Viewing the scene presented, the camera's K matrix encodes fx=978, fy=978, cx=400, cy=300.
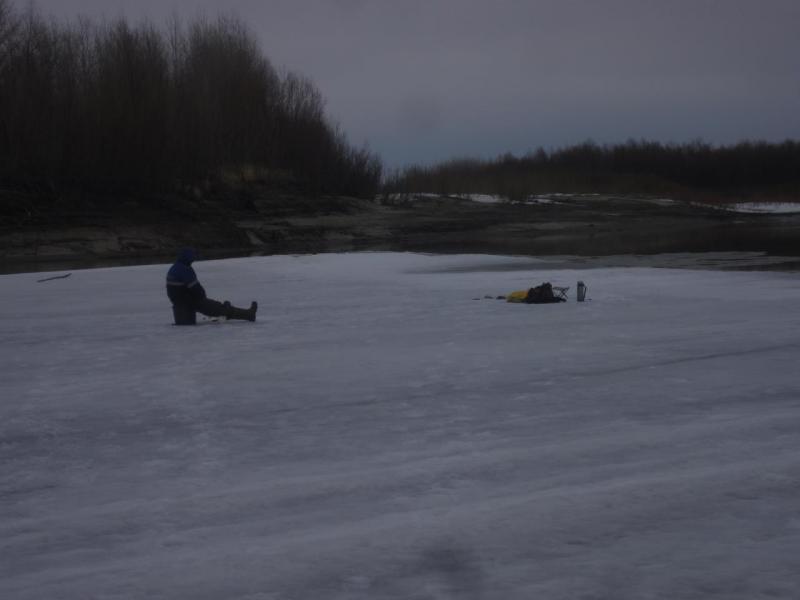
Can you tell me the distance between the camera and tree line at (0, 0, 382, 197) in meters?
38.8

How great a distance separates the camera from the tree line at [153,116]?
3878 centimetres

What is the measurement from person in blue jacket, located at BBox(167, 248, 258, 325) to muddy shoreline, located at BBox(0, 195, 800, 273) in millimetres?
12321

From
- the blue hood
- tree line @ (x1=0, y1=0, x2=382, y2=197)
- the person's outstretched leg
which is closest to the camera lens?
the blue hood

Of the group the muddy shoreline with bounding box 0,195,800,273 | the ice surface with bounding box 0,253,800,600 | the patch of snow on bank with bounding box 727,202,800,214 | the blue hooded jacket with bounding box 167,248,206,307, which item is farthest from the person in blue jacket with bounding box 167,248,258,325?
the patch of snow on bank with bounding box 727,202,800,214

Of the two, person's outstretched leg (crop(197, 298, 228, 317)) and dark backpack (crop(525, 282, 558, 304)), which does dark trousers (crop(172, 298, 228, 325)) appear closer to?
person's outstretched leg (crop(197, 298, 228, 317))

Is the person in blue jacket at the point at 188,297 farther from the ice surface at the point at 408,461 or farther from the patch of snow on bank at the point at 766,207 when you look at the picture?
the patch of snow on bank at the point at 766,207

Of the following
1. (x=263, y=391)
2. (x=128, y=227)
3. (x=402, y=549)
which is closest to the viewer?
(x=402, y=549)

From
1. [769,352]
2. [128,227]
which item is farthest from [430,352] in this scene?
[128,227]

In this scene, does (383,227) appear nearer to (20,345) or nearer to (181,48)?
(181,48)

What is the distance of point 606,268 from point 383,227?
21.7 meters

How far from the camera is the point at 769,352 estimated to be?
29.2 ft

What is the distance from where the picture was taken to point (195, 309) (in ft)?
39.4

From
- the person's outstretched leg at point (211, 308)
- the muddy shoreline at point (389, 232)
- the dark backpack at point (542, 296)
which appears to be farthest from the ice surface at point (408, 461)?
the muddy shoreline at point (389, 232)

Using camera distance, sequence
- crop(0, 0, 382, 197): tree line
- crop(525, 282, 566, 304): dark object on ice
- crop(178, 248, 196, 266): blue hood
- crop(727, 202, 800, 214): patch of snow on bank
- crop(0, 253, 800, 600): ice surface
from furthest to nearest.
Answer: crop(727, 202, 800, 214): patch of snow on bank
crop(0, 0, 382, 197): tree line
crop(525, 282, 566, 304): dark object on ice
crop(178, 248, 196, 266): blue hood
crop(0, 253, 800, 600): ice surface
